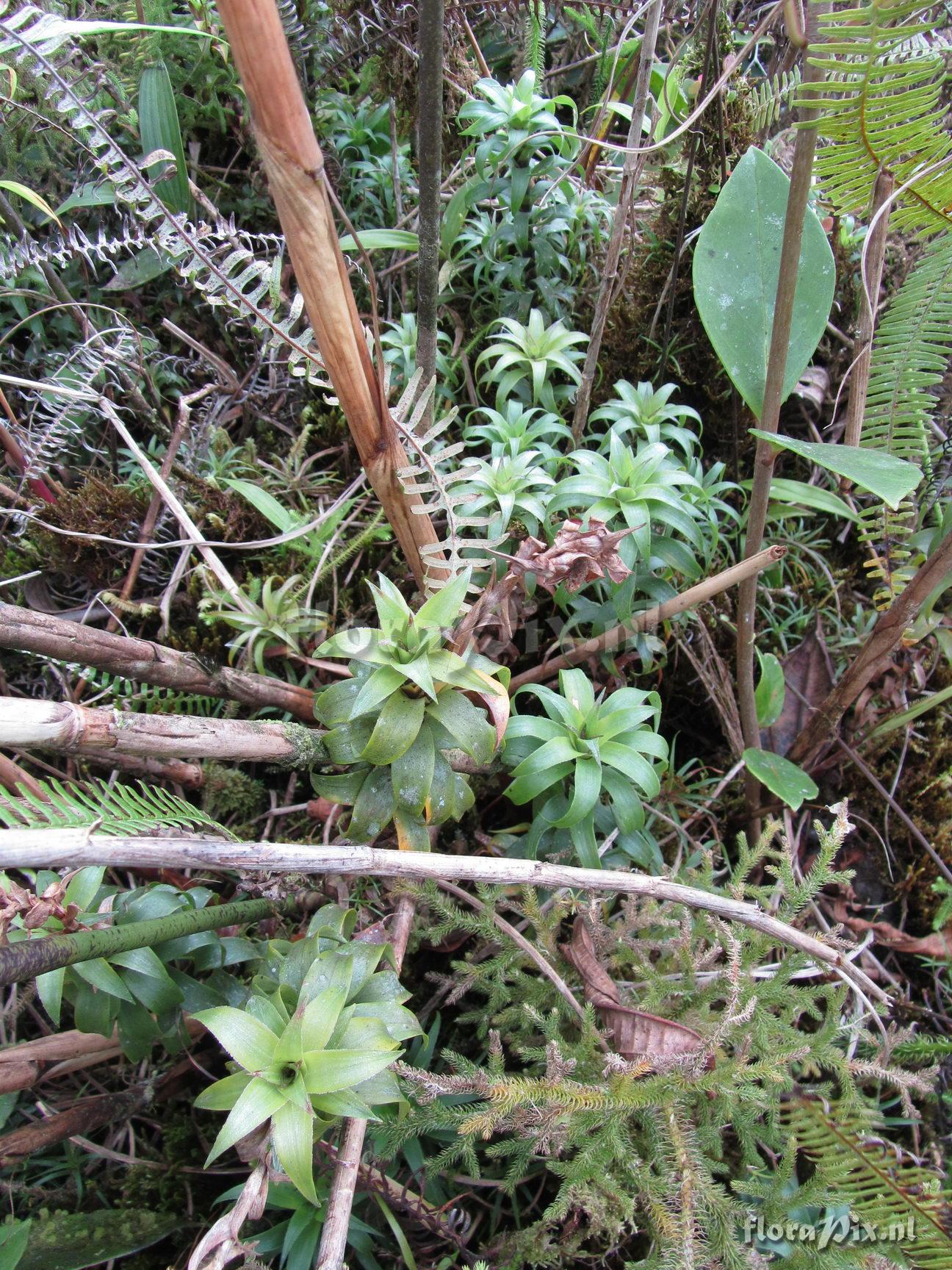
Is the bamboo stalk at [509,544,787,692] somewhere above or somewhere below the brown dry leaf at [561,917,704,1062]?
above

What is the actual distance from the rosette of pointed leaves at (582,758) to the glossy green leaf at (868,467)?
0.54 metres

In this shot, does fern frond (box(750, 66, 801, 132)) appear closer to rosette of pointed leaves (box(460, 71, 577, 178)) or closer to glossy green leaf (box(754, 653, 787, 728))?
rosette of pointed leaves (box(460, 71, 577, 178))

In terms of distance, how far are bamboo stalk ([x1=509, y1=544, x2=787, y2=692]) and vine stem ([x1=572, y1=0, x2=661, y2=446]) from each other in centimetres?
49

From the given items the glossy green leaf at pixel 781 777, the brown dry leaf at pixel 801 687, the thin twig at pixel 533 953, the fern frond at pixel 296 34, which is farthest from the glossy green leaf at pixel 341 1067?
the fern frond at pixel 296 34

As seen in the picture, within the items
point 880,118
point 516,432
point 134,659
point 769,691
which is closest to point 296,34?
point 516,432

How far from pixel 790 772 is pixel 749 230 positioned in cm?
106

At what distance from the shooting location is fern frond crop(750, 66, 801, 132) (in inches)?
72.7

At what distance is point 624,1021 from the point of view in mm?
1258

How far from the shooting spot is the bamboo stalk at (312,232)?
2.57 ft

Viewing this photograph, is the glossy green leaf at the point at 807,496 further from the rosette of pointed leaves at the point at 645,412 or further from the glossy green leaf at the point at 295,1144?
the glossy green leaf at the point at 295,1144

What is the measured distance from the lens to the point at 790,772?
1.50 metres

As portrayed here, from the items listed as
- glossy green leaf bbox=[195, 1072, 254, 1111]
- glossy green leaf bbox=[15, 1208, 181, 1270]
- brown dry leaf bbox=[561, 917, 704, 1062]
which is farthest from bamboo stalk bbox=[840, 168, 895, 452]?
glossy green leaf bbox=[15, 1208, 181, 1270]

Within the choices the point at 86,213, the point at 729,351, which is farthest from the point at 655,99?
the point at 86,213

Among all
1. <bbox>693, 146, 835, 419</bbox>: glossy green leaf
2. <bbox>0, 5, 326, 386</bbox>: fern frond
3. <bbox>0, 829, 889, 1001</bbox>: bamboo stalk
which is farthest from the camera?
<bbox>0, 5, 326, 386</bbox>: fern frond
